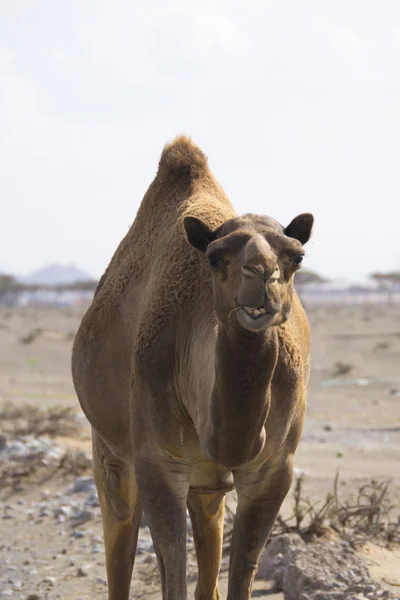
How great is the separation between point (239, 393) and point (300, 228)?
704mm

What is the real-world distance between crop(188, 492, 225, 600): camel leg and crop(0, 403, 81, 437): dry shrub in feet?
24.6

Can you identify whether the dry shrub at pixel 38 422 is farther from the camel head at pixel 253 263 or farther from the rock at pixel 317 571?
the camel head at pixel 253 263

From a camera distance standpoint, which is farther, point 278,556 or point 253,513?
point 278,556

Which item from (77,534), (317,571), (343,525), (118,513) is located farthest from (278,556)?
(77,534)

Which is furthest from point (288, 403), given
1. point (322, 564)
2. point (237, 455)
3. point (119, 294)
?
point (322, 564)

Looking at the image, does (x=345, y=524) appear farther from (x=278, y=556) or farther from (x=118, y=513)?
(x=118, y=513)

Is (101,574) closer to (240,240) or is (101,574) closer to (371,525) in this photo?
(371,525)

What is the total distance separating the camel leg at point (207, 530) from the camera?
18.5ft

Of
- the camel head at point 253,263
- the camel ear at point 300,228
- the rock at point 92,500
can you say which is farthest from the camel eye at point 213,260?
the rock at point 92,500

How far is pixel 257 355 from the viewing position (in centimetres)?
365

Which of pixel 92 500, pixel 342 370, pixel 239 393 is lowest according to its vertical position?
pixel 92 500

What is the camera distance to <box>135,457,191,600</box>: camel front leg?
4.53 meters

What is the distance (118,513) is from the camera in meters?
5.88

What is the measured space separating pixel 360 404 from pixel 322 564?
1247cm
